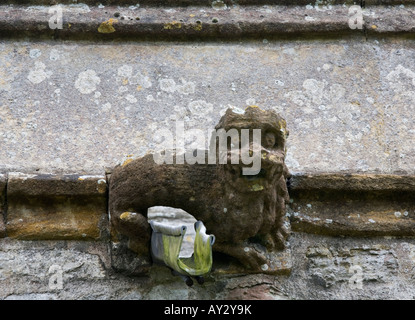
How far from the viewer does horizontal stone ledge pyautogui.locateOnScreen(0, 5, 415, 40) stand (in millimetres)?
3662

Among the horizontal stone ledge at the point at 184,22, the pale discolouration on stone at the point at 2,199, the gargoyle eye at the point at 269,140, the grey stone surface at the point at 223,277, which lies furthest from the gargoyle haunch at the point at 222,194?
the horizontal stone ledge at the point at 184,22

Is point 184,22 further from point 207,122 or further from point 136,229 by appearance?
point 136,229

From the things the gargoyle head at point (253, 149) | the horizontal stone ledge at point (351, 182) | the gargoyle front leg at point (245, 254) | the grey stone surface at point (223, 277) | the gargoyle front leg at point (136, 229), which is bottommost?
the grey stone surface at point (223, 277)

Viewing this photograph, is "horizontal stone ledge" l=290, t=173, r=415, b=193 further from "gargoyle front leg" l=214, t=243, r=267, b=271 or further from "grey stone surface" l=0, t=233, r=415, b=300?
"gargoyle front leg" l=214, t=243, r=267, b=271

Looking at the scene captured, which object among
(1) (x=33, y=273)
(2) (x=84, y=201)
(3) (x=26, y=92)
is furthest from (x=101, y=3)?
(1) (x=33, y=273)

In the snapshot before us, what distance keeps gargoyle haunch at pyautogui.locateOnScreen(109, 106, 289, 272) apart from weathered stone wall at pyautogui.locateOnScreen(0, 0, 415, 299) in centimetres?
13

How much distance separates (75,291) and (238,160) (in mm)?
843

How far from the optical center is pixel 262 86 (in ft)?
11.6

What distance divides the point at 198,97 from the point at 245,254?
2.97ft

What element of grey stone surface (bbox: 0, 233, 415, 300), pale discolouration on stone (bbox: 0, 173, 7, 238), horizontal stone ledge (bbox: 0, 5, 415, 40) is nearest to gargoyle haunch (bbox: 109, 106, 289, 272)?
grey stone surface (bbox: 0, 233, 415, 300)

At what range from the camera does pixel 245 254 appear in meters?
2.87

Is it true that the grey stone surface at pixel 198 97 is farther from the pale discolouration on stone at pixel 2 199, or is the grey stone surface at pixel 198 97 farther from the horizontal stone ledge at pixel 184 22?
the pale discolouration on stone at pixel 2 199

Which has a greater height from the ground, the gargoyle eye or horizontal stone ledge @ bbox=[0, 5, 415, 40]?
horizontal stone ledge @ bbox=[0, 5, 415, 40]

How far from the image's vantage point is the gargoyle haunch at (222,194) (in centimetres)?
268
